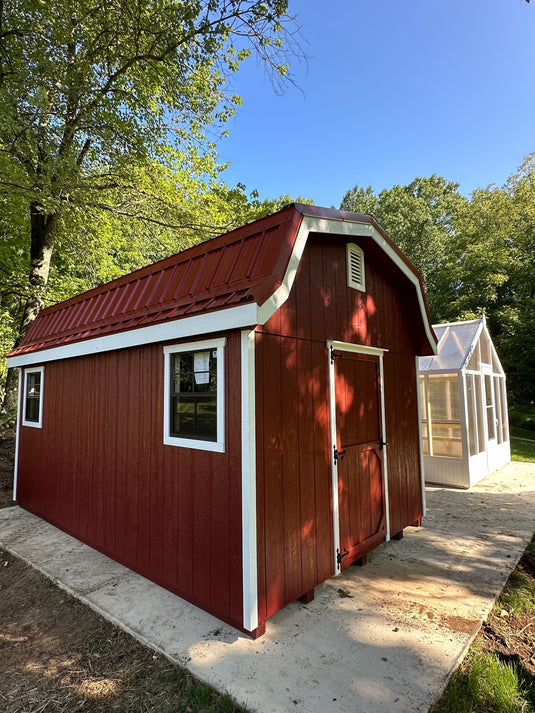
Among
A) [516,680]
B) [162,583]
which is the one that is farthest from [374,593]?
[162,583]

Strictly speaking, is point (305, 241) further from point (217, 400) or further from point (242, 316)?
point (217, 400)

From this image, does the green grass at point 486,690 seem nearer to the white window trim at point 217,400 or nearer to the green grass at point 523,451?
the white window trim at point 217,400

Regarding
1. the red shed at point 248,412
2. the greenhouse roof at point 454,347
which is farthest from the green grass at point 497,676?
the greenhouse roof at point 454,347

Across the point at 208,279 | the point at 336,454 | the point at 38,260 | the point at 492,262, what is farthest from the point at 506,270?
the point at 38,260

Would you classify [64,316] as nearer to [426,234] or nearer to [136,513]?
[136,513]

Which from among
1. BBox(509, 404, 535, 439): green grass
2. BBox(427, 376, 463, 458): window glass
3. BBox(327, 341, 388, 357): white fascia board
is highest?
BBox(327, 341, 388, 357): white fascia board

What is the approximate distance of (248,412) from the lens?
2.61 meters

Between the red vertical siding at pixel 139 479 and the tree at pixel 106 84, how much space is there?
4.12 metres

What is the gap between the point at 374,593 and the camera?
3.23 m

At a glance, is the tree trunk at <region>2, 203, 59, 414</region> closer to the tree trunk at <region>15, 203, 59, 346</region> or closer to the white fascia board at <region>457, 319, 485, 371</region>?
the tree trunk at <region>15, 203, 59, 346</region>

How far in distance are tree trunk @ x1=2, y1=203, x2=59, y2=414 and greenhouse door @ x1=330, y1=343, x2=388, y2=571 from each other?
26.2 feet

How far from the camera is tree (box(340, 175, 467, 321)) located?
20.2 metres

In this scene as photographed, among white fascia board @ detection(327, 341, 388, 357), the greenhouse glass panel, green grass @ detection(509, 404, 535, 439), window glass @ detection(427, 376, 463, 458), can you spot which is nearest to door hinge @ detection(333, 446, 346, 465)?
white fascia board @ detection(327, 341, 388, 357)

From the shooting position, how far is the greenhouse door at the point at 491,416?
823 cm
